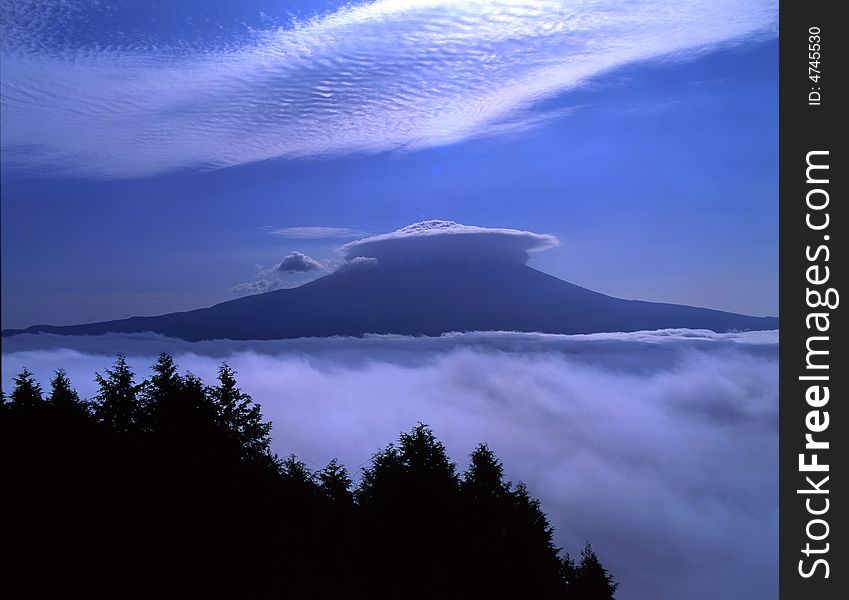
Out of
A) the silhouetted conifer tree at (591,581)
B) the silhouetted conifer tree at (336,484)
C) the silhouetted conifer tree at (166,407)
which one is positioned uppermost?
the silhouetted conifer tree at (166,407)

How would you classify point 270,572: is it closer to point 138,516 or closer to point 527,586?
point 138,516

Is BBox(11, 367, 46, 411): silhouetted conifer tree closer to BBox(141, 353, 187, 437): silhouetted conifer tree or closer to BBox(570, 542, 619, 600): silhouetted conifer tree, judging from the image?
BBox(141, 353, 187, 437): silhouetted conifer tree

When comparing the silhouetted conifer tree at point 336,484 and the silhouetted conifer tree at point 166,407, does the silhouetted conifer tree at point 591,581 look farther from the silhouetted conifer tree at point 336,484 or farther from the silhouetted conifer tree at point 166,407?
the silhouetted conifer tree at point 166,407

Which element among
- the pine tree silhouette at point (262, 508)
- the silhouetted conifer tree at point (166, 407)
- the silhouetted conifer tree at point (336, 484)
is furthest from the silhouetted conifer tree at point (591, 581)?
the silhouetted conifer tree at point (166, 407)

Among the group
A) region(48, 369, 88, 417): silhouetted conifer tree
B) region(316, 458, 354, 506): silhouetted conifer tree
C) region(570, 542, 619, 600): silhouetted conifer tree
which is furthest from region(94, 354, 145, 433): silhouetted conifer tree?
region(570, 542, 619, 600): silhouetted conifer tree

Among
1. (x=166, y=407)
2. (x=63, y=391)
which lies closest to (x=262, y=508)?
(x=166, y=407)

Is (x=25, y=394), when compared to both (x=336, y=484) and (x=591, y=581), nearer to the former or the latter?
(x=336, y=484)

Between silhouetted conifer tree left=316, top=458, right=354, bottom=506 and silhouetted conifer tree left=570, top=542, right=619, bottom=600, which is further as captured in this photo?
silhouetted conifer tree left=570, top=542, right=619, bottom=600

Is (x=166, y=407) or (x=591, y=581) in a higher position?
(x=166, y=407)

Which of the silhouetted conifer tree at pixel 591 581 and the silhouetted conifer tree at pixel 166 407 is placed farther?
the silhouetted conifer tree at pixel 591 581

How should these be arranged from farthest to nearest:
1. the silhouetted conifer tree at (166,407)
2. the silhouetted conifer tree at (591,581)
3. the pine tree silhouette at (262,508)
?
the silhouetted conifer tree at (591,581)
the silhouetted conifer tree at (166,407)
the pine tree silhouette at (262,508)

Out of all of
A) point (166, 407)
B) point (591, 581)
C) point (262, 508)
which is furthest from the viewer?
point (591, 581)

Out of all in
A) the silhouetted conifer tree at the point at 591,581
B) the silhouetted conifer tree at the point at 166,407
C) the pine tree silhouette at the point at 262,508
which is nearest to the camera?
Result: the pine tree silhouette at the point at 262,508
